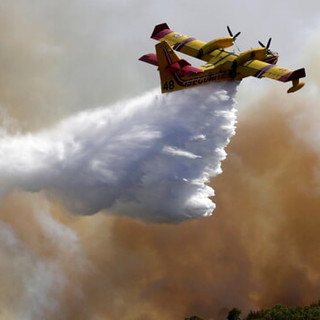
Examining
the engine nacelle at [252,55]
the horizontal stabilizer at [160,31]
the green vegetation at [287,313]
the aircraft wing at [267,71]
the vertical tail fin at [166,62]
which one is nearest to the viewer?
the aircraft wing at [267,71]

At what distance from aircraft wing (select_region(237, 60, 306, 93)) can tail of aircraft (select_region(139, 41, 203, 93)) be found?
11.0ft

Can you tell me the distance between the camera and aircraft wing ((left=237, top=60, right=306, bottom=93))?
53.9 meters

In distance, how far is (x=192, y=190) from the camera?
183 feet

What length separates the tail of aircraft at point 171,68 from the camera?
54.7 meters

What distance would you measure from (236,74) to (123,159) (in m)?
9.75

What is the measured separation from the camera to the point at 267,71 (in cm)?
5562

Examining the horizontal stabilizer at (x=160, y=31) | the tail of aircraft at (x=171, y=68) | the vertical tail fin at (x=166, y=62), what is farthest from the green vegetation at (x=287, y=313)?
the horizontal stabilizer at (x=160, y=31)

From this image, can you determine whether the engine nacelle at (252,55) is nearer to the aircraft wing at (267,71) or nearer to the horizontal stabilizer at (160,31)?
the aircraft wing at (267,71)

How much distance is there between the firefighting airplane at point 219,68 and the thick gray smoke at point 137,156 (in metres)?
0.83

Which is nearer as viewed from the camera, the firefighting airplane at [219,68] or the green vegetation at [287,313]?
the firefighting airplane at [219,68]

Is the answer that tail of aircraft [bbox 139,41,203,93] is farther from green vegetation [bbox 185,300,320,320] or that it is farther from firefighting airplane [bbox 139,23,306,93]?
green vegetation [bbox 185,300,320,320]

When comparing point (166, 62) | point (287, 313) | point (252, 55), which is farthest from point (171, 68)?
point (287, 313)

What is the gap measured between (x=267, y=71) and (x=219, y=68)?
3234mm

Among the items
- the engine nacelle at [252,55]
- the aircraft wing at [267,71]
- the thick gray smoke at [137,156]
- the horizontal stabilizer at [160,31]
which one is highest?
the horizontal stabilizer at [160,31]
